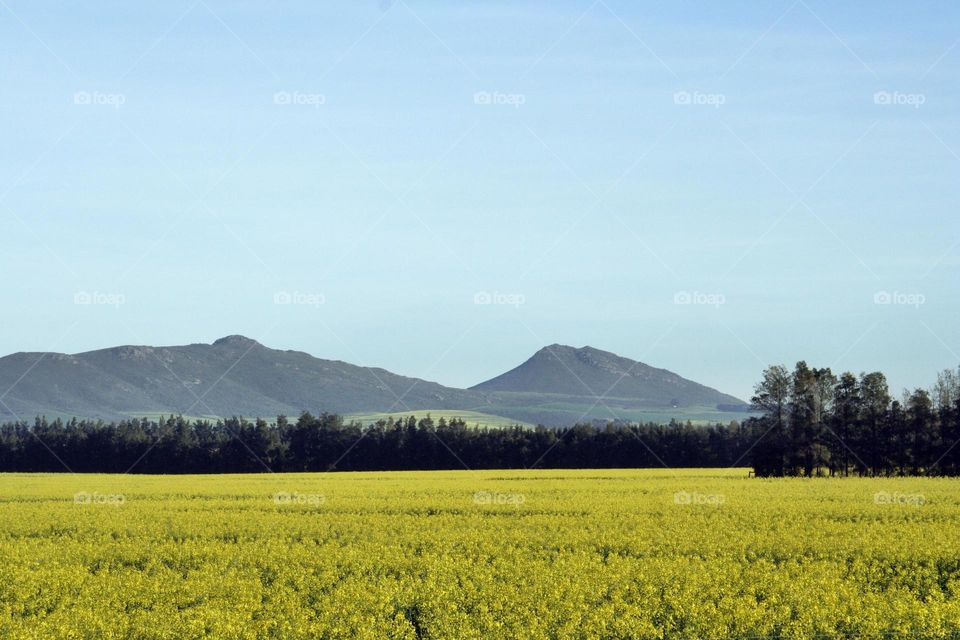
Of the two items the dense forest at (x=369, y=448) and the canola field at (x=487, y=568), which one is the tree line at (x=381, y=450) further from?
the canola field at (x=487, y=568)

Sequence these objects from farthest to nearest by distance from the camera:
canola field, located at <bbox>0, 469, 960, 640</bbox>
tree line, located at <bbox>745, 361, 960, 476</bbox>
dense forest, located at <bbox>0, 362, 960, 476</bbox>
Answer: dense forest, located at <bbox>0, 362, 960, 476</bbox> → tree line, located at <bbox>745, 361, 960, 476</bbox> → canola field, located at <bbox>0, 469, 960, 640</bbox>

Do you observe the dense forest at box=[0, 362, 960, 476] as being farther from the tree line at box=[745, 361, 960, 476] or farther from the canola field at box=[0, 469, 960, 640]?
the canola field at box=[0, 469, 960, 640]

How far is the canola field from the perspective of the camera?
18.2 m

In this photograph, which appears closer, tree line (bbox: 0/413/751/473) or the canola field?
the canola field

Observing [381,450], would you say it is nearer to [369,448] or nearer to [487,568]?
[369,448]

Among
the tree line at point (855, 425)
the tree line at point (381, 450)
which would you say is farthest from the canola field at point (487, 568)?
the tree line at point (381, 450)

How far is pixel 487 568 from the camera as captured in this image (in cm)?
2452

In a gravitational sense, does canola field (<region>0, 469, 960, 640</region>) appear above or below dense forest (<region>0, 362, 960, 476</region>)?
below

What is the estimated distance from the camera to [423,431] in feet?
424

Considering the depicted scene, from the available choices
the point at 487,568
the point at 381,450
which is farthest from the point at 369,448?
the point at 487,568

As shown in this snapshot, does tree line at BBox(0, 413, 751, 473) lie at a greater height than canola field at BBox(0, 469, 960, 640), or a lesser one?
greater

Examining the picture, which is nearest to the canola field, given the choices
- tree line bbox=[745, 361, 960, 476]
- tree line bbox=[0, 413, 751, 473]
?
tree line bbox=[745, 361, 960, 476]

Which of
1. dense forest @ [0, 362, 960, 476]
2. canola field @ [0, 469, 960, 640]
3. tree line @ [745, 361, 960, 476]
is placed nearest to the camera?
canola field @ [0, 469, 960, 640]

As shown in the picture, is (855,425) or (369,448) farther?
(369,448)
